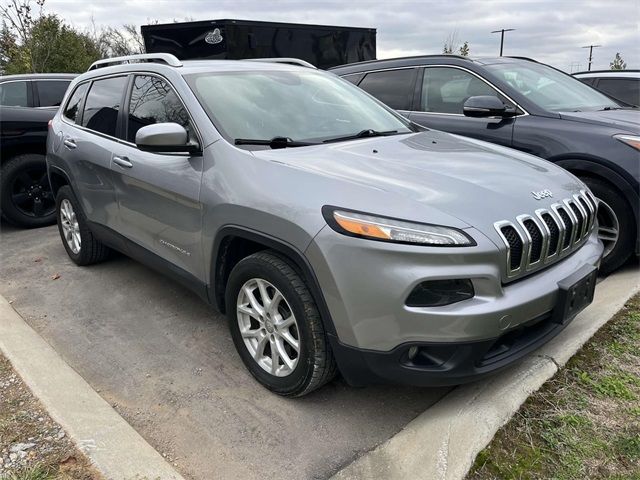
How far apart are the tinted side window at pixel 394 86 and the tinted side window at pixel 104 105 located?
260 centimetres

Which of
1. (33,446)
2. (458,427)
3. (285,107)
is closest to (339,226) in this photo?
(458,427)

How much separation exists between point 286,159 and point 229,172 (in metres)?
0.31

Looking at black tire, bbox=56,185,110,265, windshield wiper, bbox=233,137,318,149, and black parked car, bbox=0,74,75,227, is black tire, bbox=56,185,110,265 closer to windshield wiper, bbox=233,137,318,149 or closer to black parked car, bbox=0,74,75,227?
black parked car, bbox=0,74,75,227

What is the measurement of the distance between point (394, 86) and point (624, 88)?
3.66 metres

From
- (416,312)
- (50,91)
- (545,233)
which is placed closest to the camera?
(416,312)

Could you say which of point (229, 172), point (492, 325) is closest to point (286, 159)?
point (229, 172)

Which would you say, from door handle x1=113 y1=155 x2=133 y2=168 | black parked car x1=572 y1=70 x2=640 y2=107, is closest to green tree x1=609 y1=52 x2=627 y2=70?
black parked car x1=572 y1=70 x2=640 y2=107

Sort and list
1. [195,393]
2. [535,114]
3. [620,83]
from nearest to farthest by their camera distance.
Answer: [195,393] < [535,114] < [620,83]

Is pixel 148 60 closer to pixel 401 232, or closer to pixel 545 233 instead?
pixel 401 232

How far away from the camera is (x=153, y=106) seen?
3.52 m

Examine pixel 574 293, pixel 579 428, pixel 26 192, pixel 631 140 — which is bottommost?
pixel 579 428

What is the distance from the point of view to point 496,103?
4352 mm

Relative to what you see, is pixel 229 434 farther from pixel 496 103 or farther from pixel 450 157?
pixel 496 103

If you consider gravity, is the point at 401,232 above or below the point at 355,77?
below
